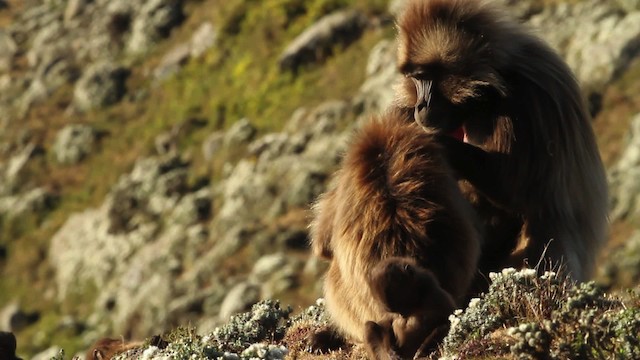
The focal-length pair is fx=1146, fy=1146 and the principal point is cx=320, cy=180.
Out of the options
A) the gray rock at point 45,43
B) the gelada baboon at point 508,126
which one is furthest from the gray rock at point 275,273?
the gelada baboon at point 508,126

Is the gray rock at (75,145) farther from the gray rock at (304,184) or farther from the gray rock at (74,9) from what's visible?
the gray rock at (304,184)

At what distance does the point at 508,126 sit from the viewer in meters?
7.63

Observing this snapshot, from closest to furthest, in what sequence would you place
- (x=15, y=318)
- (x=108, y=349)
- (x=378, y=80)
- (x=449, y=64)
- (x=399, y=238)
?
(x=399, y=238) < (x=108, y=349) < (x=449, y=64) < (x=378, y=80) < (x=15, y=318)

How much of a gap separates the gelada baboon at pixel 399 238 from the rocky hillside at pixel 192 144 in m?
21.3

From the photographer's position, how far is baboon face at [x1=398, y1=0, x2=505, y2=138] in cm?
789

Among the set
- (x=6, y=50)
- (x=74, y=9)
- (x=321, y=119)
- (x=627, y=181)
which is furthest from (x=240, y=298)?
(x=6, y=50)

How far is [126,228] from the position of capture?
40531 millimetres

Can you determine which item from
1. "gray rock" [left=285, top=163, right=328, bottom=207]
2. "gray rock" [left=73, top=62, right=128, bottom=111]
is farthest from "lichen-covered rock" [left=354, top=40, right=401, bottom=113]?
"gray rock" [left=73, top=62, right=128, bottom=111]

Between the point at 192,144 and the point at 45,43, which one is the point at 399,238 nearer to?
the point at 192,144

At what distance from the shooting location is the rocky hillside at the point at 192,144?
3306 cm

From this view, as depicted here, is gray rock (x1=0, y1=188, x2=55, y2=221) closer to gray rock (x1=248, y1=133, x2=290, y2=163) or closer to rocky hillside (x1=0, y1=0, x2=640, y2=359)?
rocky hillside (x1=0, y1=0, x2=640, y2=359)

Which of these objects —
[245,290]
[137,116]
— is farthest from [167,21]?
[245,290]

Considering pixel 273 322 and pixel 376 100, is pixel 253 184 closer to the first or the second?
pixel 376 100

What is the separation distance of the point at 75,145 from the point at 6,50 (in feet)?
35.3
